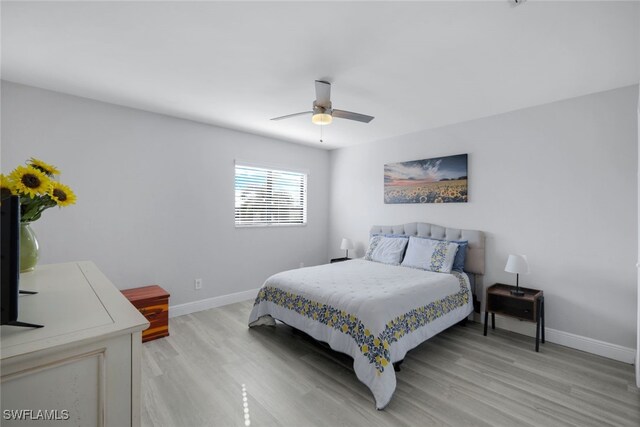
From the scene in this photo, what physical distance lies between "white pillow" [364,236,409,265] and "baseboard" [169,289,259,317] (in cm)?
190

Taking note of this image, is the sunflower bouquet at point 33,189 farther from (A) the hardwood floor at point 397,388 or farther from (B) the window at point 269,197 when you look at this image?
(B) the window at point 269,197

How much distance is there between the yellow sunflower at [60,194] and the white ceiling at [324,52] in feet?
3.98

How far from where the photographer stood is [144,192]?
3479 mm

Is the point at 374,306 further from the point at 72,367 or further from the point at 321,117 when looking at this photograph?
the point at 72,367

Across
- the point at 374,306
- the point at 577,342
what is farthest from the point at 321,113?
the point at 577,342

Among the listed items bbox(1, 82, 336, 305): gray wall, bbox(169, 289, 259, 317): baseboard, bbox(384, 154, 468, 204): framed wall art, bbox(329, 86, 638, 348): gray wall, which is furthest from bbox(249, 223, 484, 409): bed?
bbox(1, 82, 336, 305): gray wall

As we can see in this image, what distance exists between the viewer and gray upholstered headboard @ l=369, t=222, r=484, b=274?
358 centimetres

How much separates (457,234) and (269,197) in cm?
281

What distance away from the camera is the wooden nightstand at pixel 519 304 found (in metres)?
2.92

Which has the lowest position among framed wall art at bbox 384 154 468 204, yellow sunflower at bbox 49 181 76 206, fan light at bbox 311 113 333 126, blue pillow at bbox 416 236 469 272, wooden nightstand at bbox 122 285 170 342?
wooden nightstand at bbox 122 285 170 342

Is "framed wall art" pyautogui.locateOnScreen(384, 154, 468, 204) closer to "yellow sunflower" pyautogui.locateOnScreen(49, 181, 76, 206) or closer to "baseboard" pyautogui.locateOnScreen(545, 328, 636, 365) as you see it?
"baseboard" pyautogui.locateOnScreen(545, 328, 636, 365)

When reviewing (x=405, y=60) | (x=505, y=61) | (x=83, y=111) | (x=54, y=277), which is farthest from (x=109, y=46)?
(x=505, y=61)

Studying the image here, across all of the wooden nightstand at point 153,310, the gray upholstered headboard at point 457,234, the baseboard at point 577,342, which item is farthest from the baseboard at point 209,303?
the baseboard at point 577,342

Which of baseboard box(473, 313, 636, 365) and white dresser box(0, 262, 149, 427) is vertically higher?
white dresser box(0, 262, 149, 427)
